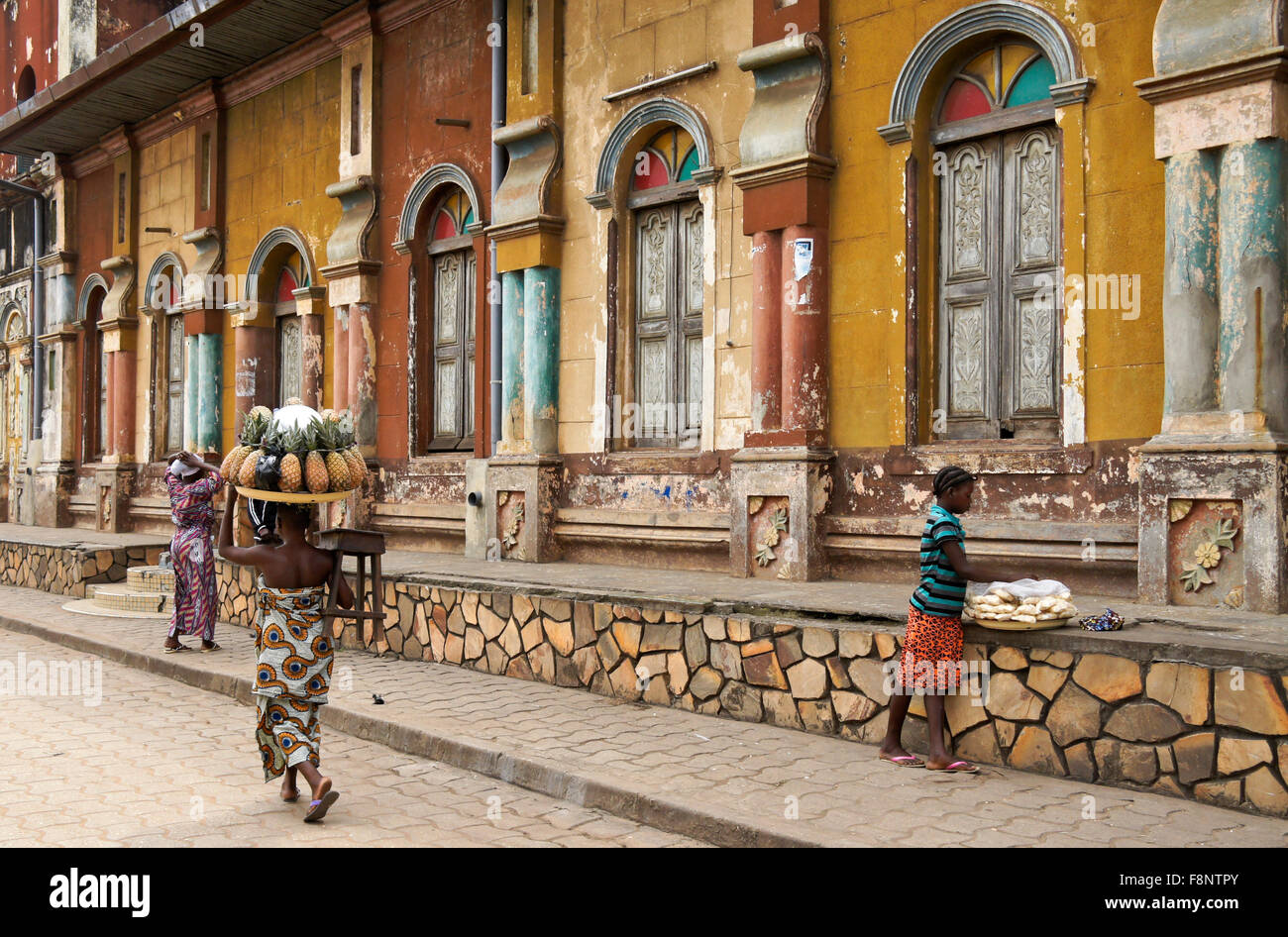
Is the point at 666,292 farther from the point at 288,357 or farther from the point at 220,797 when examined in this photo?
the point at 288,357

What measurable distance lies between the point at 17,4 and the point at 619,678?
2154 centimetres

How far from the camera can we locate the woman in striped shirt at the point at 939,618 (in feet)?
19.5

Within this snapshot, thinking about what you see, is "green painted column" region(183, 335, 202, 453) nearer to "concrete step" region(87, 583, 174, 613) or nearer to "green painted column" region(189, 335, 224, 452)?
"green painted column" region(189, 335, 224, 452)

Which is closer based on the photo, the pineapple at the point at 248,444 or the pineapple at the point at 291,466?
the pineapple at the point at 291,466

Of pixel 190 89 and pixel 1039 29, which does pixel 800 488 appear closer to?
pixel 1039 29

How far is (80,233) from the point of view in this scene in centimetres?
2131

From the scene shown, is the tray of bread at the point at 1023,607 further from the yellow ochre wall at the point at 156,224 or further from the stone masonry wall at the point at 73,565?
the yellow ochre wall at the point at 156,224

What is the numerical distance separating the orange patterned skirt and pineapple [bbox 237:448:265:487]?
3.43 m

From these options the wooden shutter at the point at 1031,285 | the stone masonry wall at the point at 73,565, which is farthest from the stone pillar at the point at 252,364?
the wooden shutter at the point at 1031,285

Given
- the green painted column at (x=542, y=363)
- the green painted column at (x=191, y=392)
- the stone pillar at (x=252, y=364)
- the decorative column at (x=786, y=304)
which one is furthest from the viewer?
the green painted column at (x=191, y=392)

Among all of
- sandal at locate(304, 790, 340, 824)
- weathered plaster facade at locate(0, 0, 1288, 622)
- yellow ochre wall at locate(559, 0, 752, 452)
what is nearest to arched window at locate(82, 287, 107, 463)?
weathered plaster facade at locate(0, 0, 1288, 622)

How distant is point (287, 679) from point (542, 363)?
5.93 metres

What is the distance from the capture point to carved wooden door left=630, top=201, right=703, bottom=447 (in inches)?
408

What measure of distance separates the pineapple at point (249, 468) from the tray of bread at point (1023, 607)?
371cm
